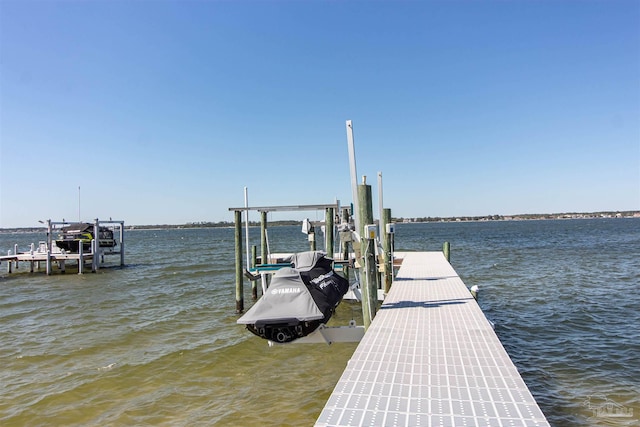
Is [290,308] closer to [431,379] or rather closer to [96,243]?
[431,379]

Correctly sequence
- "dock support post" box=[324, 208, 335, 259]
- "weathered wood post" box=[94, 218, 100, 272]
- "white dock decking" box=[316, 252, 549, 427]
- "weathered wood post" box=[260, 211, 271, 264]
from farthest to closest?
"weathered wood post" box=[94, 218, 100, 272] → "dock support post" box=[324, 208, 335, 259] → "weathered wood post" box=[260, 211, 271, 264] → "white dock decking" box=[316, 252, 549, 427]

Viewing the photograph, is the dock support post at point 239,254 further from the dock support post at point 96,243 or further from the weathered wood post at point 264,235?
the dock support post at point 96,243

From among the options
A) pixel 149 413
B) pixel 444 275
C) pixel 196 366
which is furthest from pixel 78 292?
pixel 444 275

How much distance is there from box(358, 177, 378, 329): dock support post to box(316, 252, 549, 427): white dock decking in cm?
63

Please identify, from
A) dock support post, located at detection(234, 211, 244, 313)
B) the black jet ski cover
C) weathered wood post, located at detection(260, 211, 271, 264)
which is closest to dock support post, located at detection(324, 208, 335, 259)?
weathered wood post, located at detection(260, 211, 271, 264)

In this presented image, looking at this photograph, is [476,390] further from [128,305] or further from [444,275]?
[128,305]

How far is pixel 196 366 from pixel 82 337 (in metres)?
4.82

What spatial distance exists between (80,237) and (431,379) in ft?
90.6

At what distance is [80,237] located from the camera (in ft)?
86.2

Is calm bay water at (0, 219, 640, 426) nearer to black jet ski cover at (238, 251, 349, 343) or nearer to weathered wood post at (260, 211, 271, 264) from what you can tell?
black jet ski cover at (238, 251, 349, 343)

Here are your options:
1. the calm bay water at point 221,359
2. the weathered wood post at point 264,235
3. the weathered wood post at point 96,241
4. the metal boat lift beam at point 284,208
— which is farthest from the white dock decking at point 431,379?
the weathered wood post at point 96,241

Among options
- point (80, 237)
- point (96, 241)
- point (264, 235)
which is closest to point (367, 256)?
point (264, 235)

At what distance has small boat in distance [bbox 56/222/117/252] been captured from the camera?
26906 mm

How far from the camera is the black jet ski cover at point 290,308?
6.63 meters
